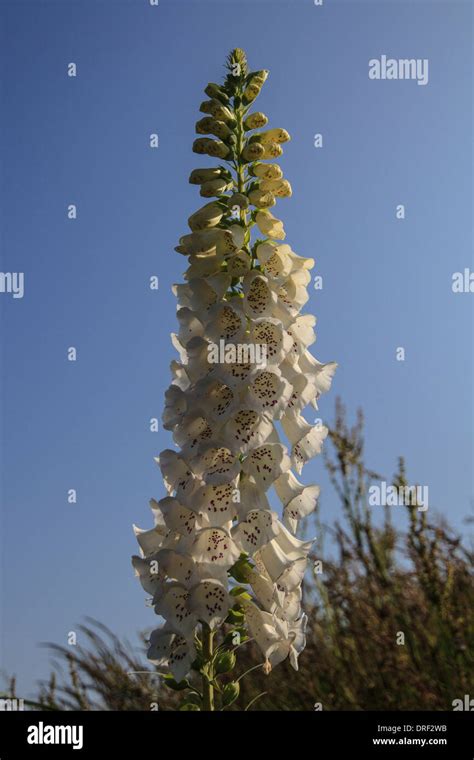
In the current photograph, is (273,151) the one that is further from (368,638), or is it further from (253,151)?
(368,638)

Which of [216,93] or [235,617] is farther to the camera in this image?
[216,93]

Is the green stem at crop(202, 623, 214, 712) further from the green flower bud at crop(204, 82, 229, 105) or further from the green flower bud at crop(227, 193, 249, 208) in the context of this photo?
the green flower bud at crop(204, 82, 229, 105)

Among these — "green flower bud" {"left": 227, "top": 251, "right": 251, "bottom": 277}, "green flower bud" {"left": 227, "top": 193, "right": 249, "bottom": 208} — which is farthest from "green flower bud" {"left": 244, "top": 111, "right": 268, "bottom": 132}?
"green flower bud" {"left": 227, "top": 251, "right": 251, "bottom": 277}

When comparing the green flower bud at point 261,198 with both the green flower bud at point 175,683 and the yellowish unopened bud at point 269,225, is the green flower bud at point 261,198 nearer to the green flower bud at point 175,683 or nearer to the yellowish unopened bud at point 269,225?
the yellowish unopened bud at point 269,225
